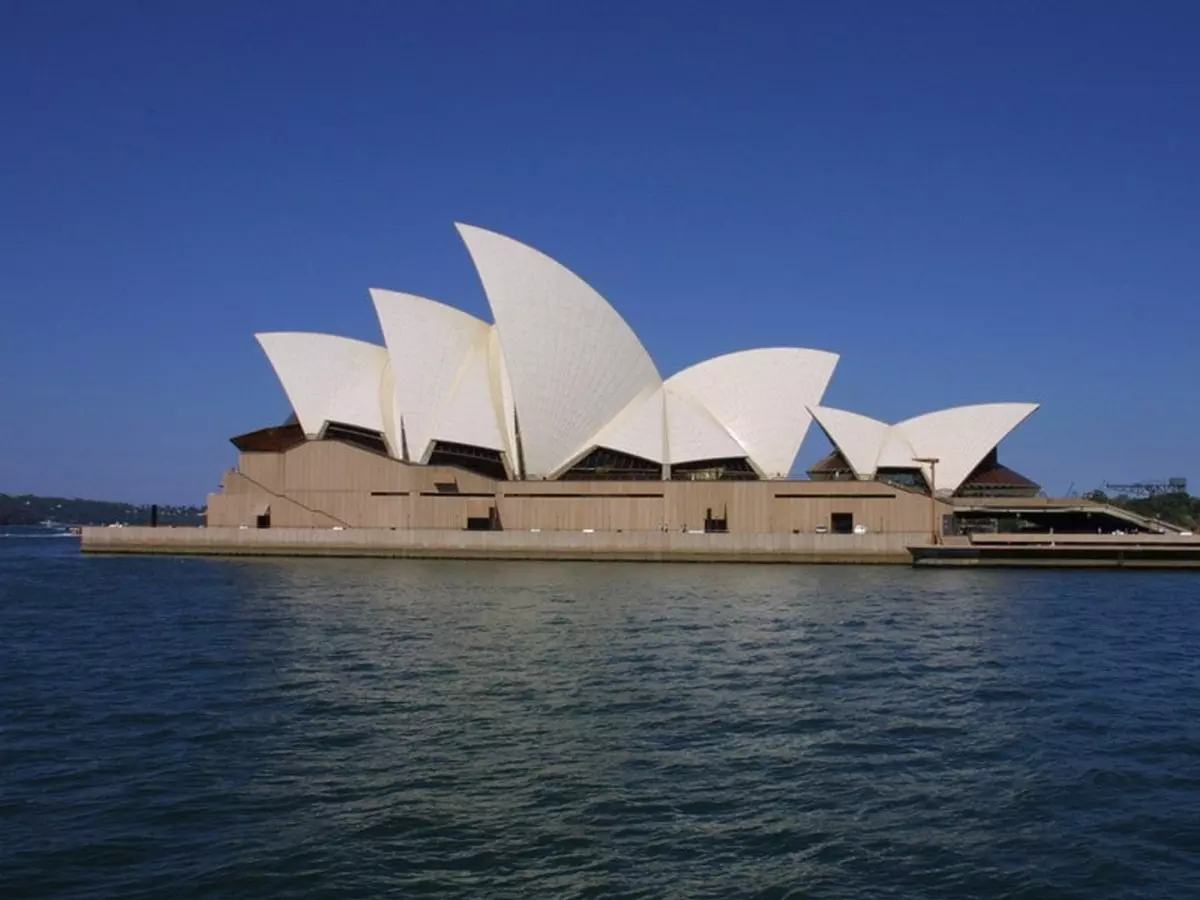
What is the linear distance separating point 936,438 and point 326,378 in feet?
86.1

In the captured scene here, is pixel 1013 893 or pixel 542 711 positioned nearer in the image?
pixel 1013 893

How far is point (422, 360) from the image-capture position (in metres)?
43.7

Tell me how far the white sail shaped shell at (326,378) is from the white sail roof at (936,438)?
19.2m

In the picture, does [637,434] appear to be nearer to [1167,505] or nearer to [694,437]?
[694,437]

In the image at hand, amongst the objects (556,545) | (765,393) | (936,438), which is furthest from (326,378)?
(936,438)

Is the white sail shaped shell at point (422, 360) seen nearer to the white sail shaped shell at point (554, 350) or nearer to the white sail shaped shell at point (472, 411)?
the white sail shaped shell at point (472, 411)

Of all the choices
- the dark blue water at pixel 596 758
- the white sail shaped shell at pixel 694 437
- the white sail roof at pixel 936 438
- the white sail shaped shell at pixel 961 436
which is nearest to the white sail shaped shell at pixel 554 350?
the white sail shaped shell at pixel 694 437

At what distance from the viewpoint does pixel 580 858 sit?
24.8ft

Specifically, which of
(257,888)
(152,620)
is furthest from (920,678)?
(152,620)

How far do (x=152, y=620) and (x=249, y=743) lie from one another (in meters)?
11.2

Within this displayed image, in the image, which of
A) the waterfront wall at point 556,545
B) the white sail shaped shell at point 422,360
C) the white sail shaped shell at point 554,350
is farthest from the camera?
the white sail shaped shell at point 422,360

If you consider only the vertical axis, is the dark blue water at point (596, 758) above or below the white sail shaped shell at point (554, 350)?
below

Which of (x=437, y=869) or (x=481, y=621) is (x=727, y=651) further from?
(x=437, y=869)

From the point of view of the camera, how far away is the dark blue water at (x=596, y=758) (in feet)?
24.4
